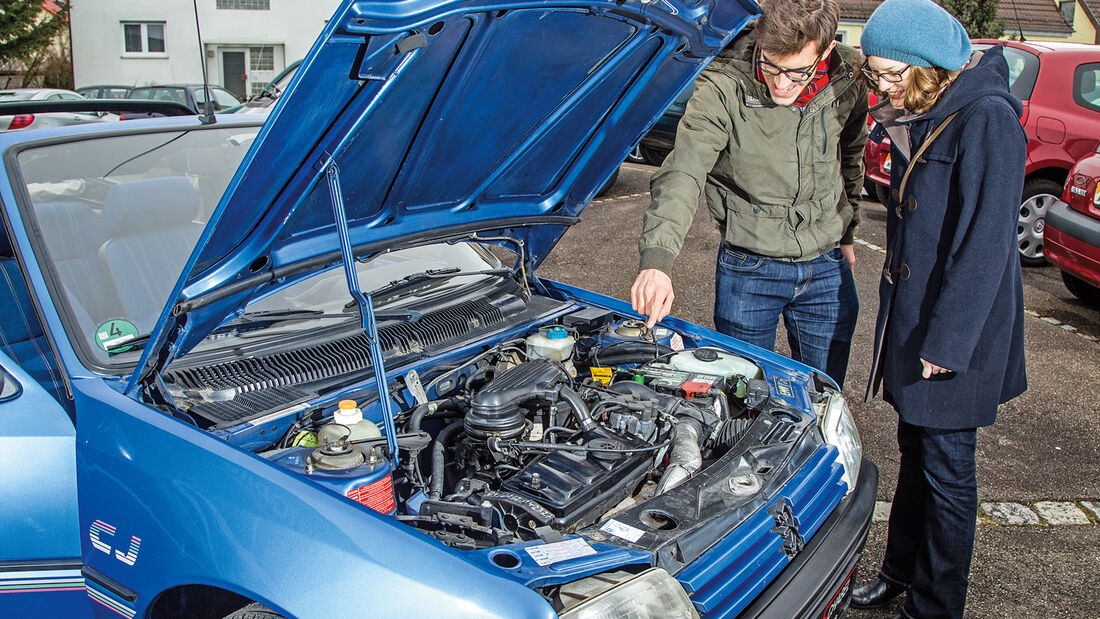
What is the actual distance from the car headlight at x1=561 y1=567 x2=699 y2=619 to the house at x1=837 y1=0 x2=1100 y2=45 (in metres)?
23.5

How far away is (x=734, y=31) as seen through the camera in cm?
236

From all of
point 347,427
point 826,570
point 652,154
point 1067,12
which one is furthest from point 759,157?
point 1067,12

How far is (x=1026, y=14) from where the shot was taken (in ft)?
76.1

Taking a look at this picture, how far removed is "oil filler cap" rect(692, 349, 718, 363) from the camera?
8.50 ft

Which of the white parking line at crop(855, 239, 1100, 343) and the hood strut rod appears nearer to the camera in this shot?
the hood strut rod

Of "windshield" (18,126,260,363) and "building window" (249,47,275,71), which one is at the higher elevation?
"windshield" (18,126,260,363)

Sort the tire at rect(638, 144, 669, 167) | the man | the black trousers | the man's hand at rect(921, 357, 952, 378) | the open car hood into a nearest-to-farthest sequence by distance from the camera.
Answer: the open car hood → the man's hand at rect(921, 357, 952, 378) → the black trousers → the man → the tire at rect(638, 144, 669, 167)

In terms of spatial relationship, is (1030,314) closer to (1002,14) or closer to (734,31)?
(734,31)

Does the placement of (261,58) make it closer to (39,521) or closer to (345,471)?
(39,521)

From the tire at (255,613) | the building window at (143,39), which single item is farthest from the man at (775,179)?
the building window at (143,39)

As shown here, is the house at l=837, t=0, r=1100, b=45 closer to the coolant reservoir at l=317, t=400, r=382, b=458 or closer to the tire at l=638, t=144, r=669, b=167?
the tire at l=638, t=144, r=669, b=167

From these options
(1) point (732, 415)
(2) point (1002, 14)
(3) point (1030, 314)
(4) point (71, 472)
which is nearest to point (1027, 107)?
(3) point (1030, 314)

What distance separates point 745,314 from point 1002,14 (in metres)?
25.9

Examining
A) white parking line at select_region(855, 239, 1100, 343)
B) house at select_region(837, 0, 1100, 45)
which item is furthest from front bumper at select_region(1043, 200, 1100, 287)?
house at select_region(837, 0, 1100, 45)
